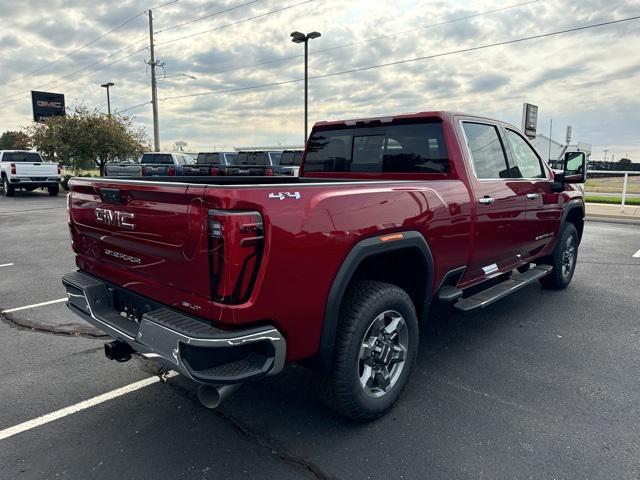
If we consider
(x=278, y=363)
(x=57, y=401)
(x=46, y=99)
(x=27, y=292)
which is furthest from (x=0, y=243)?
(x=46, y=99)

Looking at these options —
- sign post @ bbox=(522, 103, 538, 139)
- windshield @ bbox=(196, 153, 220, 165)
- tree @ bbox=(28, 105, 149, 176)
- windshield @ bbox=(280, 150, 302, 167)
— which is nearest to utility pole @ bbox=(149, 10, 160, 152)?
tree @ bbox=(28, 105, 149, 176)

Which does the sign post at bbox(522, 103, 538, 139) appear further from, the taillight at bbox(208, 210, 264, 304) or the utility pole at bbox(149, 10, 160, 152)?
the utility pole at bbox(149, 10, 160, 152)

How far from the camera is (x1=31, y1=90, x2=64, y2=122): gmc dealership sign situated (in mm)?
42781

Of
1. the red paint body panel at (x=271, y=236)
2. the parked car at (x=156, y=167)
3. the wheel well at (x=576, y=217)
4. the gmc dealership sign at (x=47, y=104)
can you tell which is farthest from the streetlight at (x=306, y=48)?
the gmc dealership sign at (x=47, y=104)

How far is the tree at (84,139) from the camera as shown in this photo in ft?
88.6

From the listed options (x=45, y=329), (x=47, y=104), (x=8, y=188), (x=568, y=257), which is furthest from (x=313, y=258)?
(x=47, y=104)

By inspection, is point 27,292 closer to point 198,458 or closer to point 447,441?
point 198,458

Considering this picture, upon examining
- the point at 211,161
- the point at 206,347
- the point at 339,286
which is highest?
the point at 211,161

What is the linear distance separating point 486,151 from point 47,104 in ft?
163

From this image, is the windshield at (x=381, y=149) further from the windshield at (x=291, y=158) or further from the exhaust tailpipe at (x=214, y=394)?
the windshield at (x=291, y=158)

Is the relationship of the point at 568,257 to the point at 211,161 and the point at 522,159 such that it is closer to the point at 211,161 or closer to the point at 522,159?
the point at 522,159

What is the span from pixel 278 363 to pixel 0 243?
937 cm

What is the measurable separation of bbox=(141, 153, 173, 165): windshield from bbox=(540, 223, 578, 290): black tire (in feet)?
59.3

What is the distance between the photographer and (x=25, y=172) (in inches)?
811
